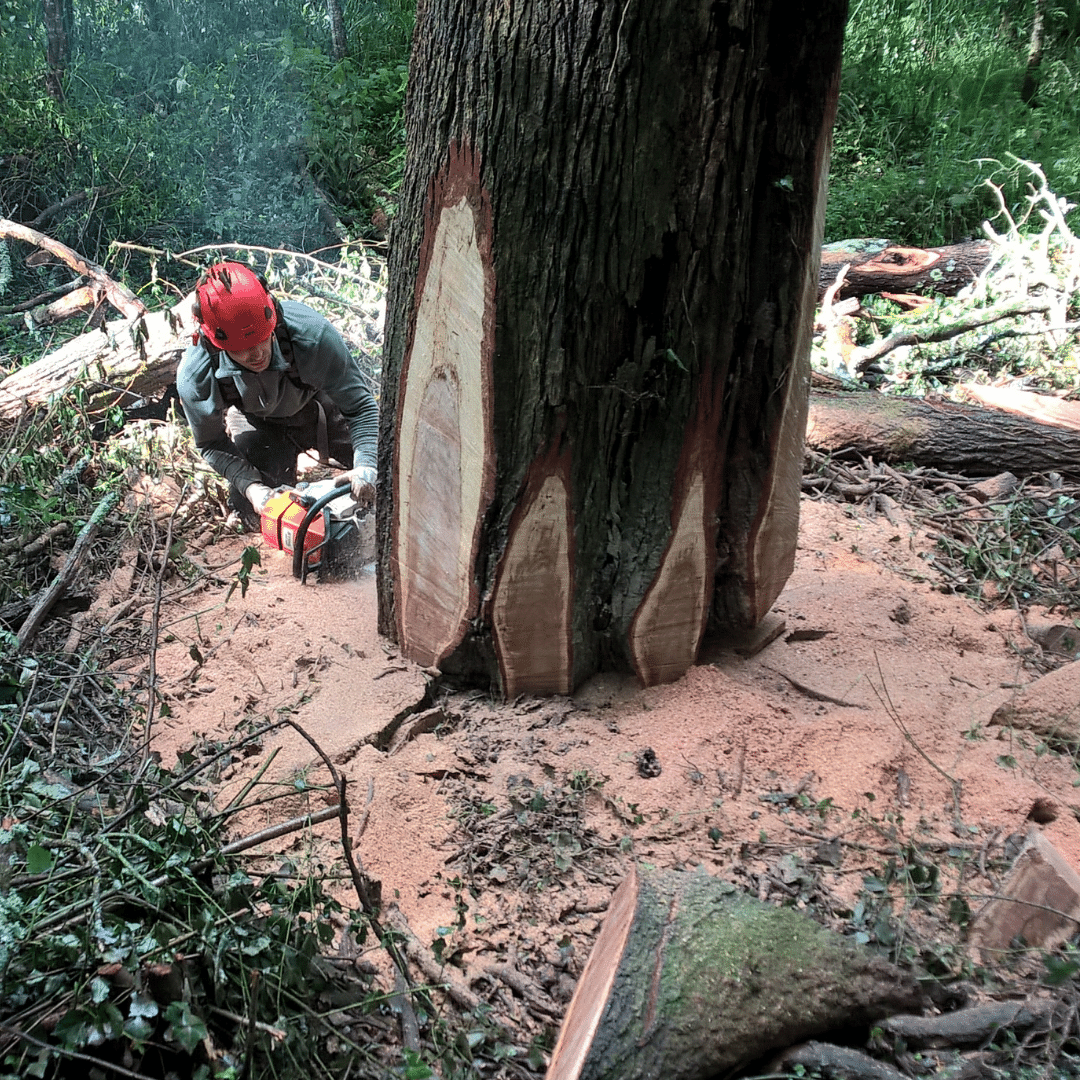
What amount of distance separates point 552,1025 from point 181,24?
22.9ft

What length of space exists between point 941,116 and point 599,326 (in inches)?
264

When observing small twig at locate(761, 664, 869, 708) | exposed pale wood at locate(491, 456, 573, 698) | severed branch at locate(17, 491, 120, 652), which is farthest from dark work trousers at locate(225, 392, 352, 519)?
small twig at locate(761, 664, 869, 708)

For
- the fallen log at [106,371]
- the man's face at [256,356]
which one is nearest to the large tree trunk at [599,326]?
the man's face at [256,356]

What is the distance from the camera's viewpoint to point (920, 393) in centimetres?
476

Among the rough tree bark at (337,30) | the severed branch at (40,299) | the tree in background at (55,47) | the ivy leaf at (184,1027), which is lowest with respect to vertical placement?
the ivy leaf at (184,1027)

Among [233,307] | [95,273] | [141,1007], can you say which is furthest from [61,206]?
[141,1007]

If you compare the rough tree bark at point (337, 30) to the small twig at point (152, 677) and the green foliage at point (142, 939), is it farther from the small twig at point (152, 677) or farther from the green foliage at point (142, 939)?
the green foliage at point (142, 939)

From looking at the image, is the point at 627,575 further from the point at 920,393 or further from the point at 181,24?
the point at 181,24

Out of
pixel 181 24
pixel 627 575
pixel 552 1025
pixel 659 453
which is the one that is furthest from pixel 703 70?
pixel 181 24

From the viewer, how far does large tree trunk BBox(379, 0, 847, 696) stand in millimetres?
1763

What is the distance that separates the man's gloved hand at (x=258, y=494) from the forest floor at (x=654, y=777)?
0.87m

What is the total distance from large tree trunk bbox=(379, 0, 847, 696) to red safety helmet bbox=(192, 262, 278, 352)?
1163 millimetres

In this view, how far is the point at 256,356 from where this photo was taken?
3393mm

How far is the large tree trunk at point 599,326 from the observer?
1.76 m
